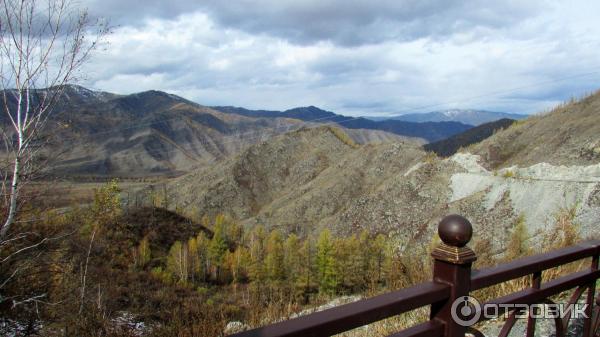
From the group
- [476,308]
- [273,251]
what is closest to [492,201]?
[273,251]

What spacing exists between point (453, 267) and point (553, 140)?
51.0m

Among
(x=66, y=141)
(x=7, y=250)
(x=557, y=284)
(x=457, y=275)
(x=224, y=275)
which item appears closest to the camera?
(x=457, y=275)

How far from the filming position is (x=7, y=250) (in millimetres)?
10938

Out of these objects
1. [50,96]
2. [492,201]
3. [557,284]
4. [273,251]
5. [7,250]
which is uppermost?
[50,96]

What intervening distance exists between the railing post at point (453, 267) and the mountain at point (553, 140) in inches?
1723

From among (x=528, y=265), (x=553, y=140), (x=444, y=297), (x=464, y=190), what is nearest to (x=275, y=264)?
(x=464, y=190)

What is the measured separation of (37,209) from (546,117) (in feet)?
193

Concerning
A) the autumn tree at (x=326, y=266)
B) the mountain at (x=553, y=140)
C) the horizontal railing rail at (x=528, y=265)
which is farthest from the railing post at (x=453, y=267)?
the autumn tree at (x=326, y=266)

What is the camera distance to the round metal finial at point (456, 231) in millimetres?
1807

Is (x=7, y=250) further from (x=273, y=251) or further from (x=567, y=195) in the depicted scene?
(x=273, y=251)

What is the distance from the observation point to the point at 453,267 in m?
1.87

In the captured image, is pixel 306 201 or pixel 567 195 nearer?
pixel 567 195

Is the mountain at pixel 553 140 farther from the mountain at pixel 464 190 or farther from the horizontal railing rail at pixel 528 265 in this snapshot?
the horizontal railing rail at pixel 528 265

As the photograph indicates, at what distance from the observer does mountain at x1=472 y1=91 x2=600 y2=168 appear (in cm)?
4003
